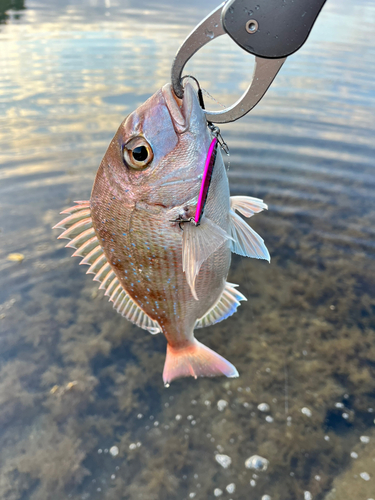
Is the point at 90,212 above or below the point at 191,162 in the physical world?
below

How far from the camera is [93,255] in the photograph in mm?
1928

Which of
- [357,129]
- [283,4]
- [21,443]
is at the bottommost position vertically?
[21,443]

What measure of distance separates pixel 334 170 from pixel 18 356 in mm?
4346

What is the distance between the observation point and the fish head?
1455mm

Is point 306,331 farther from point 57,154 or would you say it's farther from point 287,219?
point 57,154

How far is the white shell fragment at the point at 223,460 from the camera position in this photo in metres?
2.13

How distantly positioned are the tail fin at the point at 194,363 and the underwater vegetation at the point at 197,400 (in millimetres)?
323

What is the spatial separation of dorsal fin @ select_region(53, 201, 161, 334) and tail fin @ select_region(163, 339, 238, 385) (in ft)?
0.82

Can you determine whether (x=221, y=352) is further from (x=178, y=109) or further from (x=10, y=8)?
(x=10, y=8)

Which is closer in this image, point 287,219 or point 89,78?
point 287,219

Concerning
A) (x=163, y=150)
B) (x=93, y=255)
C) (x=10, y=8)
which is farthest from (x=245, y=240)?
(x=10, y=8)

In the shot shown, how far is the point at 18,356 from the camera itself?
8.92ft

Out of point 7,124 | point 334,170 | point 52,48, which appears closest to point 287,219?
point 334,170

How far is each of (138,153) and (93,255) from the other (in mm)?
685
